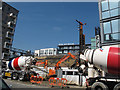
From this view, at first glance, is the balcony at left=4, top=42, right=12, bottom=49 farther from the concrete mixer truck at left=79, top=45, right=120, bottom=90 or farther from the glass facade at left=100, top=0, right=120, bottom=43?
the concrete mixer truck at left=79, top=45, right=120, bottom=90

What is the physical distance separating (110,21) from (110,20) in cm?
15

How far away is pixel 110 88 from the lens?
8961 millimetres

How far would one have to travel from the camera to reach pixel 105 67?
8414 mm

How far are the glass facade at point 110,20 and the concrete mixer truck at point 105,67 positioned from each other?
6423mm

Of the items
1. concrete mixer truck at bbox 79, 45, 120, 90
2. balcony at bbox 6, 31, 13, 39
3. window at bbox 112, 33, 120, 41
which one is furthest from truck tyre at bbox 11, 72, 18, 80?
balcony at bbox 6, 31, 13, 39

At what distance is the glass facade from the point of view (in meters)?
14.7

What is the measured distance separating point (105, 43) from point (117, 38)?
1.70 metres

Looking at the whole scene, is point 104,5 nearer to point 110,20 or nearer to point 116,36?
point 110,20

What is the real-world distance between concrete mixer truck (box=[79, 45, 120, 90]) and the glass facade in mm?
6423

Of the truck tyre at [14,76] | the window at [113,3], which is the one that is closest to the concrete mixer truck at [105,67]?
the window at [113,3]

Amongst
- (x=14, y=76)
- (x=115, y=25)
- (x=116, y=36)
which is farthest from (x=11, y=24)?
(x=116, y=36)

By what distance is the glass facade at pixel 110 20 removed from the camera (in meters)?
14.7

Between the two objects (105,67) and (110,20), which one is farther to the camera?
(110,20)

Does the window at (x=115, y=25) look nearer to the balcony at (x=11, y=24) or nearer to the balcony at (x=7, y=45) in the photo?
the balcony at (x=7, y=45)
